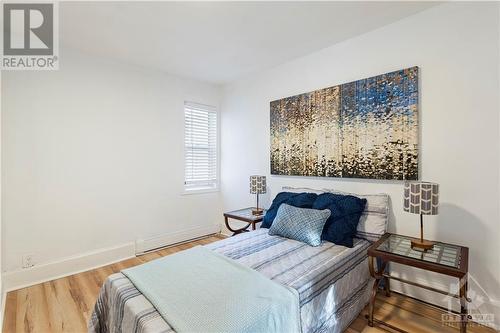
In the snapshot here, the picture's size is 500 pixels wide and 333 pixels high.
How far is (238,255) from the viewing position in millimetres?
1952

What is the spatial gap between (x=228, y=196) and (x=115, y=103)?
2.14m

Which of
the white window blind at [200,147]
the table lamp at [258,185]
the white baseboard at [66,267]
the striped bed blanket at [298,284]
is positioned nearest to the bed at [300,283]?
the striped bed blanket at [298,284]

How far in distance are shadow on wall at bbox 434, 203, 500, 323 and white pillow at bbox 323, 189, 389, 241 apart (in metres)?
0.43

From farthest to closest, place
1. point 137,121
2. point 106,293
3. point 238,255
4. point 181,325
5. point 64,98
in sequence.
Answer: point 137,121, point 64,98, point 238,255, point 106,293, point 181,325

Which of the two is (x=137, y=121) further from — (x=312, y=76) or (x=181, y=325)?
(x=181, y=325)

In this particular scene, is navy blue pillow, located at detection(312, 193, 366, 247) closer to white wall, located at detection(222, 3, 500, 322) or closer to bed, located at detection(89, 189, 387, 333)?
bed, located at detection(89, 189, 387, 333)

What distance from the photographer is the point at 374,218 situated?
2268 mm

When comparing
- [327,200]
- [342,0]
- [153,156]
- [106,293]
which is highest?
[342,0]

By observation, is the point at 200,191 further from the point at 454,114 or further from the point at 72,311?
the point at 454,114

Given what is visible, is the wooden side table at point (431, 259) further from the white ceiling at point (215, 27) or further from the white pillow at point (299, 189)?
the white ceiling at point (215, 27)

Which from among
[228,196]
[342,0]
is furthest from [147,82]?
[342,0]

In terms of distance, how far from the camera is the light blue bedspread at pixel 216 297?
121cm

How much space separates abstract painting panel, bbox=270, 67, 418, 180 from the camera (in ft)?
7.14

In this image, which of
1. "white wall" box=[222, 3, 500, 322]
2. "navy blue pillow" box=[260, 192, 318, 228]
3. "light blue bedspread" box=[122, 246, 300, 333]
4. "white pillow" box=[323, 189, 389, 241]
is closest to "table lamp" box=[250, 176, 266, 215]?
"navy blue pillow" box=[260, 192, 318, 228]
